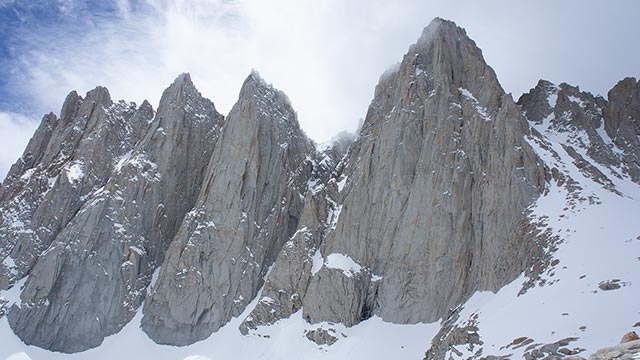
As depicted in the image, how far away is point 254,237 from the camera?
7925cm

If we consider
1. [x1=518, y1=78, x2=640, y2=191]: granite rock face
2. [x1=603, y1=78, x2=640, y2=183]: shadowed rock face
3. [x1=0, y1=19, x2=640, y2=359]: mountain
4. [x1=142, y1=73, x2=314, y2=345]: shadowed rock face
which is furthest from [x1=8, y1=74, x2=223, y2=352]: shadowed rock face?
[x1=603, y1=78, x2=640, y2=183]: shadowed rock face

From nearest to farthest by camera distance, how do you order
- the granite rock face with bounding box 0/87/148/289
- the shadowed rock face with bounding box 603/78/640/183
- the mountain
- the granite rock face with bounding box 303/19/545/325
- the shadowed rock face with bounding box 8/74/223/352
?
the mountain < the granite rock face with bounding box 303/19/545/325 < the shadowed rock face with bounding box 8/74/223/352 < the shadowed rock face with bounding box 603/78/640/183 < the granite rock face with bounding box 0/87/148/289

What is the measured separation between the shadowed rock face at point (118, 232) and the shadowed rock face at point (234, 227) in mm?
7163

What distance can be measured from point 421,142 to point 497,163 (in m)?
11.7

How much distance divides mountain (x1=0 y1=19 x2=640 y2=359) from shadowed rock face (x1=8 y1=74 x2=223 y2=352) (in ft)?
0.81

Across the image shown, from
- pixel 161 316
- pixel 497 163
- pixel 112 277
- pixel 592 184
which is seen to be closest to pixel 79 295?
pixel 112 277

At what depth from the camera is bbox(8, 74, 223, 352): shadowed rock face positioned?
255 feet

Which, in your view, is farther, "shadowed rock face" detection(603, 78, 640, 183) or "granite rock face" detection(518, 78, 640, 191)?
"shadowed rock face" detection(603, 78, 640, 183)

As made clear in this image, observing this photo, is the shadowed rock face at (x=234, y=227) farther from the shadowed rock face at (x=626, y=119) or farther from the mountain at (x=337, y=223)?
the shadowed rock face at (x=626, y=119)

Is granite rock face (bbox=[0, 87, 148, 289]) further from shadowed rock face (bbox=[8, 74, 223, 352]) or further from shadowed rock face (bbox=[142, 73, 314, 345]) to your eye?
shadowed rock face (bbox=[142, 73, 314, 345])

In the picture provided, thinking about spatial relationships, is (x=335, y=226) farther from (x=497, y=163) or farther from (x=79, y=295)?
(x=79, y=295)

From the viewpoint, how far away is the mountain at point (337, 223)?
49219mm

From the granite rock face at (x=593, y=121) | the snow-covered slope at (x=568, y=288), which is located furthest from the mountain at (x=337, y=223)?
the granite rock face at (x=593, y=121)

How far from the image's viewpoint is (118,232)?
82750 mm
